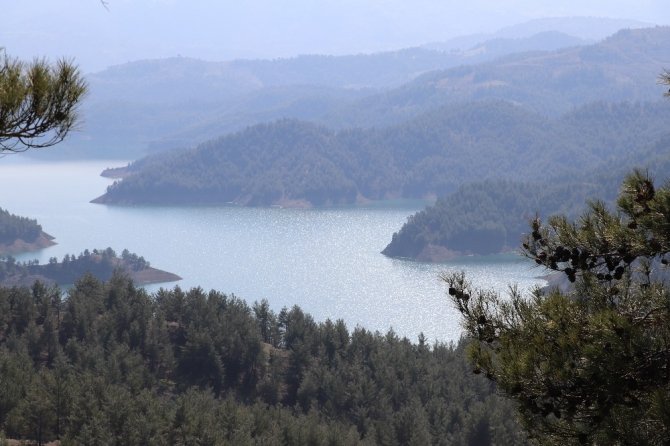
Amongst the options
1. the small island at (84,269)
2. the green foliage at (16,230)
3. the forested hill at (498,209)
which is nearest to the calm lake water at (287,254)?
the small island at (84,269)

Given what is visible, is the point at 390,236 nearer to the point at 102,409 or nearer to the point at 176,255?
the point at 176,255

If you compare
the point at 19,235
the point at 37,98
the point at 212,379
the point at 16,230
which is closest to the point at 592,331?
the point at 37,98

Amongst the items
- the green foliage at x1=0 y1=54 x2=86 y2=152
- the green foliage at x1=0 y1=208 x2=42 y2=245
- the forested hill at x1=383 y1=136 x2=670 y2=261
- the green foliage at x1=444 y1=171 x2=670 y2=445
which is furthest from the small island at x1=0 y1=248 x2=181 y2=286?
the green foliage at x1=444 y1=171 x2=670 y2=445

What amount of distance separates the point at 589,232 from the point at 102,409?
32267 millimetres

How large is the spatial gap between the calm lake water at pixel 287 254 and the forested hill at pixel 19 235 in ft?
8.69

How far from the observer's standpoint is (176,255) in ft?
413

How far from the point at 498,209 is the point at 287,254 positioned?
51527 millimetres

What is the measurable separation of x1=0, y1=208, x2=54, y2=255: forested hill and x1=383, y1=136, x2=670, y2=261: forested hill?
5120 centimetres

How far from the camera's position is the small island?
10981 centimetres

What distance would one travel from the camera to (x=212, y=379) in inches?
2061

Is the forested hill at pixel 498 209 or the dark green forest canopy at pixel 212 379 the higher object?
the forested hill at pixel 498 209

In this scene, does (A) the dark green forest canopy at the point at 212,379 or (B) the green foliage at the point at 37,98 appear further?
(A) the dark green forest canopy at the point at 212,379

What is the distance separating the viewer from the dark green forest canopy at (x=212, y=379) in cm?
3634

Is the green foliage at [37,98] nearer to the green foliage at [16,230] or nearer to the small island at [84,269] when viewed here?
the small island at [84,269]
